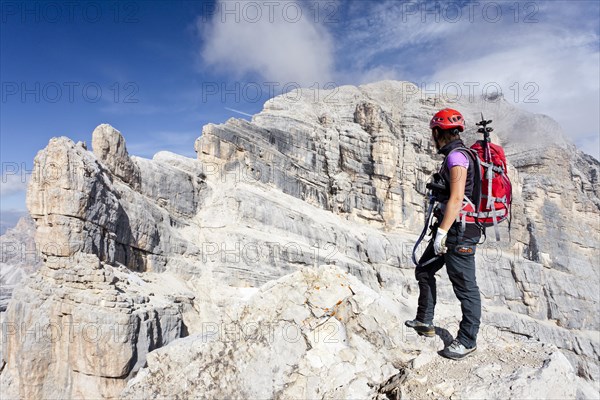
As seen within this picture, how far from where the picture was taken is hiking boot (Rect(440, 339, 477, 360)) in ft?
14.1

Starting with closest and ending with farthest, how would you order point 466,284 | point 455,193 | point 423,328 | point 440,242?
1. point 455,193
2. point 440,242
3. point 466,284
4. point 423,328

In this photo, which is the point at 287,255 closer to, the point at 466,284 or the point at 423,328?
the point at 423,328

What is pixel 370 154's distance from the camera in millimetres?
50219

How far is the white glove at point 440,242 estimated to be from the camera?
162 inches

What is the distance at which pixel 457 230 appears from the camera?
4.18 metres

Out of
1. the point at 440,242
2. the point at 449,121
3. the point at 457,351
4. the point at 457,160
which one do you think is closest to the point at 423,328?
the point at 457,351

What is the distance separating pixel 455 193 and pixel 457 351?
181 cm

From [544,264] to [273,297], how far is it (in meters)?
55.9

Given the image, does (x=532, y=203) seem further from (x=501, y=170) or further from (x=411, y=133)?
(x=501, y=170)

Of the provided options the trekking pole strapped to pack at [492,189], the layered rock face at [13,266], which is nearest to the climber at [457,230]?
the trekking pole strapped to pack at [492,189]

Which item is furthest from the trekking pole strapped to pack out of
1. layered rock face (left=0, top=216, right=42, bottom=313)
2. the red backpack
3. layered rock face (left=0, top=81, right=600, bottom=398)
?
layered rock face (left=0, top=216, right=42, bottom=313)

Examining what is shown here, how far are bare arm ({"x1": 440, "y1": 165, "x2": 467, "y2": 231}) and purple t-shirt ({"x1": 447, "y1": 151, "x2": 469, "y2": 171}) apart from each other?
0.13 feet

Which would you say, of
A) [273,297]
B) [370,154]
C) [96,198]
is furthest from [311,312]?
[370,154]

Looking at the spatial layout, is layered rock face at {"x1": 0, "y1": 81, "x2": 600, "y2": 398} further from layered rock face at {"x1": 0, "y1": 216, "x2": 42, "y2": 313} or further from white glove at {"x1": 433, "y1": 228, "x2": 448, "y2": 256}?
layered rock face at {"x1": 0, "y1": 216, "x2": 42, "y2": 313}
